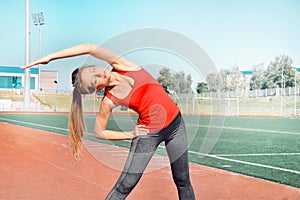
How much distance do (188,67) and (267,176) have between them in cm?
422

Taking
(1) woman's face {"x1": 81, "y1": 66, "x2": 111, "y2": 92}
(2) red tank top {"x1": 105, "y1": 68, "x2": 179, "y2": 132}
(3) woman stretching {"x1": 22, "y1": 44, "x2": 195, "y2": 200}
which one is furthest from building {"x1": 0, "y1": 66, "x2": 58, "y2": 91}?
(1) woman's face {"x1": 81, "y1": 66, "x2": 111, "y2": 92}

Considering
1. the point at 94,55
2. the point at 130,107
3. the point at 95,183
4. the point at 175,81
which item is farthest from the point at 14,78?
the point at 94,55

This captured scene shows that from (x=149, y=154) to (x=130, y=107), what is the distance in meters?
0.44

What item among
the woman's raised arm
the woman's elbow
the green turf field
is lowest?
the green turf field

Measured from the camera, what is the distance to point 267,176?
754 centimetres

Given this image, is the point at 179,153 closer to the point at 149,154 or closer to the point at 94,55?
the point at 149,154

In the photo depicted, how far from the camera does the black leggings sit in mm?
3529

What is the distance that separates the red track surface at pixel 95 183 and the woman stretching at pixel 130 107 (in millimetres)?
1064

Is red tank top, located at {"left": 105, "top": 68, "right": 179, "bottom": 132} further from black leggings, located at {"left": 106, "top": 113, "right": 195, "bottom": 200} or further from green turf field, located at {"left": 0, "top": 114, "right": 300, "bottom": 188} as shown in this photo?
green turf field, located at {"left": 0, "top": 114, "right": 300, "bottom": 188}

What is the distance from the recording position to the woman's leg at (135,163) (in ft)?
11.5

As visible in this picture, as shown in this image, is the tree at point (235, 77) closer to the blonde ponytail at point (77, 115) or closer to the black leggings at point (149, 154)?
the black leggings at point (149, 154)

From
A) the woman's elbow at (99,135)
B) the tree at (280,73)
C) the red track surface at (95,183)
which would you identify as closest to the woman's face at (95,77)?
the woman's elbow at (99,135)

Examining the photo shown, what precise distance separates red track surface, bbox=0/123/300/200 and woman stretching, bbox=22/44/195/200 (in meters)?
1.06

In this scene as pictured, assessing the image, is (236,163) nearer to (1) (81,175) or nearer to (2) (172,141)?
(1) (81,175)
